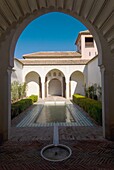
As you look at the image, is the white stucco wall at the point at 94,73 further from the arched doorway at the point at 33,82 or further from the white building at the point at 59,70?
the arched doorway at the point at 33,82

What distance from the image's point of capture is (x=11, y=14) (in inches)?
115

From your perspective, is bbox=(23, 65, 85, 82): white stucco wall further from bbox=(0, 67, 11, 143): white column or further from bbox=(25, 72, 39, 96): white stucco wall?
bbox=(0, 67, 11, 143): white column

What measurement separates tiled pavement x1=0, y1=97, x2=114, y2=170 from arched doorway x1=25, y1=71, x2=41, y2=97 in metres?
17.8

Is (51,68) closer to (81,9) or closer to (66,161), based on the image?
(81,9)

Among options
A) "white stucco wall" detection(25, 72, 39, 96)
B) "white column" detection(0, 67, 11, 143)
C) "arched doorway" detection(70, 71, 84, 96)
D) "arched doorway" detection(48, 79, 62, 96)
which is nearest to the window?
"arched doorway" detection(70, 71, 84, 96)

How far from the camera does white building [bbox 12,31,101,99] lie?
21.4m

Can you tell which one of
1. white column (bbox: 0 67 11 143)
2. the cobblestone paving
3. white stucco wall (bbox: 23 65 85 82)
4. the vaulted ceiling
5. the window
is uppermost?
the window

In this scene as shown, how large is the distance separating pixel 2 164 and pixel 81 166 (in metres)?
1.93

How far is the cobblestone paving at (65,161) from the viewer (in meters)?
3.23

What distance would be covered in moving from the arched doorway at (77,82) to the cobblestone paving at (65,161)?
18.4 meters

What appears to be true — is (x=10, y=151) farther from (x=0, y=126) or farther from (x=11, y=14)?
(x=11, y=14)

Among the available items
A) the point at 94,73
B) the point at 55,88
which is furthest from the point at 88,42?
the point at 94,73

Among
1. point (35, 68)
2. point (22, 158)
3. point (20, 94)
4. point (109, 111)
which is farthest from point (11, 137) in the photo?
point (35, 68)

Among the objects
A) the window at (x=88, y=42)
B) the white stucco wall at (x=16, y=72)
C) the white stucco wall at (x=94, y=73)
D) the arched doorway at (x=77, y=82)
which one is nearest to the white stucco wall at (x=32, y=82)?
the white stucco wall at (x=16, y=72)
